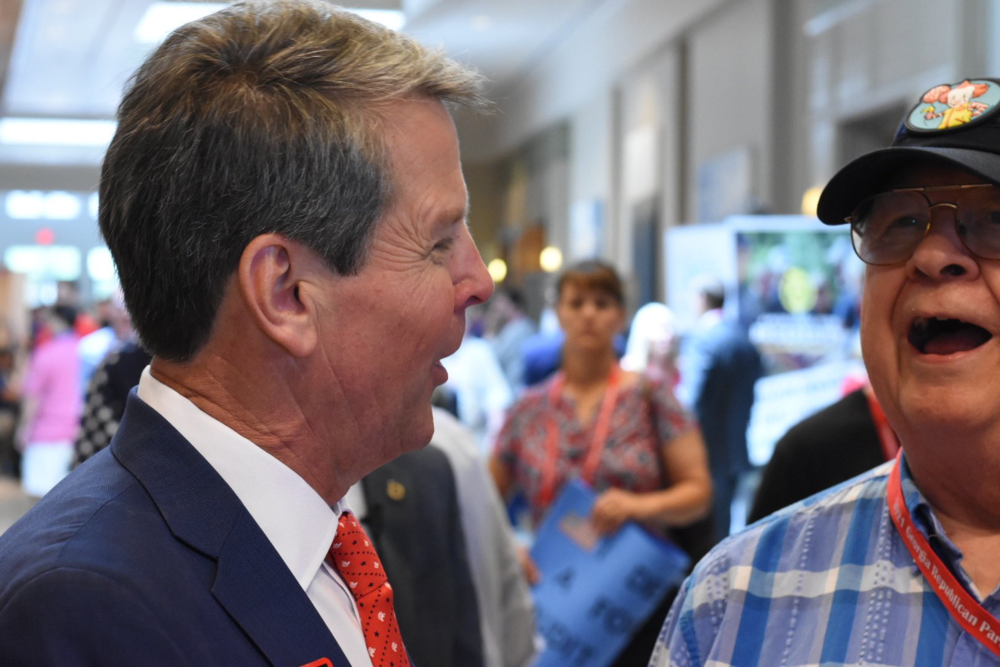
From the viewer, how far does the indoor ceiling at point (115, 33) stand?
13.1m

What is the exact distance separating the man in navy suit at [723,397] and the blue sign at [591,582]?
311cm

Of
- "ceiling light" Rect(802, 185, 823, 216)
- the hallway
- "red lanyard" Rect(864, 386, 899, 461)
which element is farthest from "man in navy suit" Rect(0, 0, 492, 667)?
"ceiling light" Rect(802, 185, 823, 216)

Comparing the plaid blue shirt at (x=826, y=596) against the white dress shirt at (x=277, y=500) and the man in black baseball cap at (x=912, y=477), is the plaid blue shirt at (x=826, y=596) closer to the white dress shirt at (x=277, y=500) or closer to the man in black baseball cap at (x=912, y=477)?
the man in black baseball cap at (x=912, y=477)

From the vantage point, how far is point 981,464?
1167mm

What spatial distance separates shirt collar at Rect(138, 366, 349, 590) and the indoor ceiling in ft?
34.6

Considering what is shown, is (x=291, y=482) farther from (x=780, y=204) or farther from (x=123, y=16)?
(x=123, y=16)

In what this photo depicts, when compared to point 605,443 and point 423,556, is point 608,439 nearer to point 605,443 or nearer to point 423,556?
point 605,443

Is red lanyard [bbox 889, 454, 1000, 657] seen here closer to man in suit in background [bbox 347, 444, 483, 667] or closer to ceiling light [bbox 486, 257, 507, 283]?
man in suit in background [bbox 347, 444, 483, 667]

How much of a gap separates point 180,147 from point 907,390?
82 centimetres

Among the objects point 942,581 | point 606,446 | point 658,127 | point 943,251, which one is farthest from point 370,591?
point 658,127

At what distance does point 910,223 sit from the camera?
120 centimetres

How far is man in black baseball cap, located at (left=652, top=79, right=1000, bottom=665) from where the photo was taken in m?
1.13

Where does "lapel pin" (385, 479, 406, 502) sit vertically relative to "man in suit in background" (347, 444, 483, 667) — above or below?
above

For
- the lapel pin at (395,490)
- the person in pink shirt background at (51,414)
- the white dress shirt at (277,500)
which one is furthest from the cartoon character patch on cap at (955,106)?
the person in pink shirt background at (51,414)
